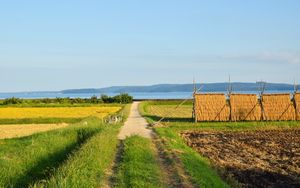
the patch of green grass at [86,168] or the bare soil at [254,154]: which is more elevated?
the patch of green grass at [86,168]

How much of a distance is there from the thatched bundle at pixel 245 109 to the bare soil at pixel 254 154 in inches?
220

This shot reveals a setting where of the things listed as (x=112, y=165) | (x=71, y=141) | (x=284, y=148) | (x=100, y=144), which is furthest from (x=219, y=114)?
(x=112, y=165)

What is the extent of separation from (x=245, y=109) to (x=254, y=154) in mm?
16813

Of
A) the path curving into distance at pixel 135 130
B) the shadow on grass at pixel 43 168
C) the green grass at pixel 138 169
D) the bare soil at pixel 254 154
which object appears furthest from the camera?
the path curving into distance at pixel 135 130

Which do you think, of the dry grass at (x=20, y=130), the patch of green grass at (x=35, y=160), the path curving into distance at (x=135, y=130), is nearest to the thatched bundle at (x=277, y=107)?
the path curving into distance at (x=135, y=130)

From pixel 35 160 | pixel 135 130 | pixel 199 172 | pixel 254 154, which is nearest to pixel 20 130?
pixel 135 130

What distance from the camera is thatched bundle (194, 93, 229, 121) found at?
35812mm

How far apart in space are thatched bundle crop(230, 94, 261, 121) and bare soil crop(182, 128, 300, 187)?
5.58 m

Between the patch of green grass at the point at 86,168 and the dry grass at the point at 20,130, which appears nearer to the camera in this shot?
the patch of green grass at the point at 86,168

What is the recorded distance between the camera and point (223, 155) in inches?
755

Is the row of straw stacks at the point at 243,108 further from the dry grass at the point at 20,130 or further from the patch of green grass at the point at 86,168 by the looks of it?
the patch of green grass at the point at 86,168

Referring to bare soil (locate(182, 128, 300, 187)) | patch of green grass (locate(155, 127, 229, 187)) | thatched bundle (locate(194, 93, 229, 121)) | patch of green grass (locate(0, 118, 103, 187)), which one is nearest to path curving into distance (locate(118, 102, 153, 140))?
bare soil (locate(182, 128, 300, 187))

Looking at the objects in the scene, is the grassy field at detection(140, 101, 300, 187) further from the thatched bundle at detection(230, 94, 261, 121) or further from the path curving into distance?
the thatched bundle at detection(230, 94, 261, 121)

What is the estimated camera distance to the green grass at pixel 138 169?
11.3 metres
